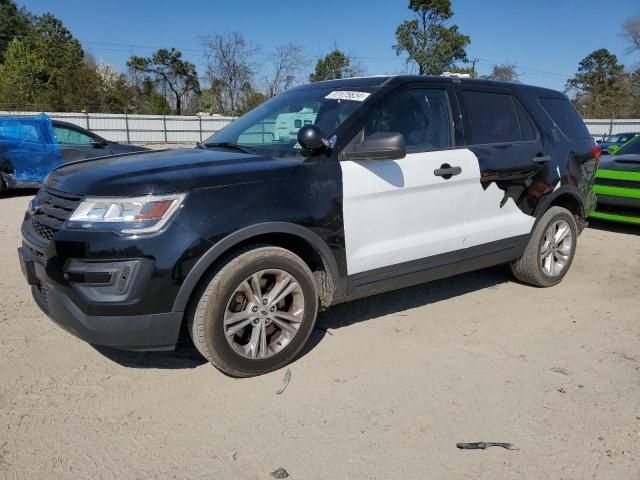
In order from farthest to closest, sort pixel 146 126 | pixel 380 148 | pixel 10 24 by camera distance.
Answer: pixel 10 24 < pixel 146 126 < pixel 380 148

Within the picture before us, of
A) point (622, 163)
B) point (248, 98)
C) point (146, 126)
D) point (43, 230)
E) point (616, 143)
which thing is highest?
point (248, 98)

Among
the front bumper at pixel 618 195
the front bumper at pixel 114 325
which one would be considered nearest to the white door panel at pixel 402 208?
the front bumper at pixel 114 325

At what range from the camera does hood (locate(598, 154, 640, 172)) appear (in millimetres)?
7555

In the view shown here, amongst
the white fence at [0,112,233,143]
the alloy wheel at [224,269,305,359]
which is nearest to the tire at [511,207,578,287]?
the alloy wheel at [224,269,305,359]

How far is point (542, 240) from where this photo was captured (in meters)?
4.90

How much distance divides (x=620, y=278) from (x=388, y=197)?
331 centimetres

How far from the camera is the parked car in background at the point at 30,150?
1005cm

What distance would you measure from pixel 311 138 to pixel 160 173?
0.92m

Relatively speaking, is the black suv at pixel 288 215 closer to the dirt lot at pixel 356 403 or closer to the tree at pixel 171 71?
→ the dirt lot at pixel 356 403

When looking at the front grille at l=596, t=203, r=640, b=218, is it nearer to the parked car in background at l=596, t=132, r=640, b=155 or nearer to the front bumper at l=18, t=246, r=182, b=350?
the front bumper at l=18, t=246, r=182, b=350

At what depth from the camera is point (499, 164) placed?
4.27 meters

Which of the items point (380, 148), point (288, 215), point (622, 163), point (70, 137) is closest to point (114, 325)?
point (288, 215)

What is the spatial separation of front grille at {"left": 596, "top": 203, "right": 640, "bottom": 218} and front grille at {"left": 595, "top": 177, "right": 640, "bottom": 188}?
11.6 inches

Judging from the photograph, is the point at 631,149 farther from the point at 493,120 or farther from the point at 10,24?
the point at 10,24
